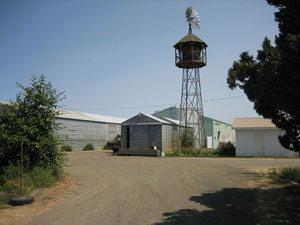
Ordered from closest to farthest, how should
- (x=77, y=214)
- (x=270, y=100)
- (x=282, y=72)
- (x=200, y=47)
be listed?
(x=282, y=72), (x=77, y=214), (x=270, y=100), (x=200, y=47)

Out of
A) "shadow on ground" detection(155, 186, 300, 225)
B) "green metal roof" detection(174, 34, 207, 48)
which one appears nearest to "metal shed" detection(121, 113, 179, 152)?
"green metal roof" detection(174, 34, 207, 48)

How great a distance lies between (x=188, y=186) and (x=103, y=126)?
29596 mm

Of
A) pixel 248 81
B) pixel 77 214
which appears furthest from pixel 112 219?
pixel 248 81

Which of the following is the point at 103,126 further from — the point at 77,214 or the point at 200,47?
the point at 77,214

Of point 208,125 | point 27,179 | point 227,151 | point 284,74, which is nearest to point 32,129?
point 27,179

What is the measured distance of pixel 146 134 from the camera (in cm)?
2480

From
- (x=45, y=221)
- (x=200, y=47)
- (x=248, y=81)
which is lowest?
(x=45, y=221)

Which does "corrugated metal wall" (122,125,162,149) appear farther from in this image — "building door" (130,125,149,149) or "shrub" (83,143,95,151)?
"shrub" (83,143,95,151)

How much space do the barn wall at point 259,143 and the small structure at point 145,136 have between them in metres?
6.59

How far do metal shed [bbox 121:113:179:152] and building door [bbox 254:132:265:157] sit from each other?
788cm

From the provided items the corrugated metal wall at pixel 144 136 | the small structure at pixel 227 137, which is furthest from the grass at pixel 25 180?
the small structure at pixel 227 137

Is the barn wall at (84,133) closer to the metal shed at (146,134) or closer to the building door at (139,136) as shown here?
the metal shed at (146,134)

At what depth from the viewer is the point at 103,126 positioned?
37594 millimetres

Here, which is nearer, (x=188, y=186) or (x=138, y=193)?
(x=138, y=193)
